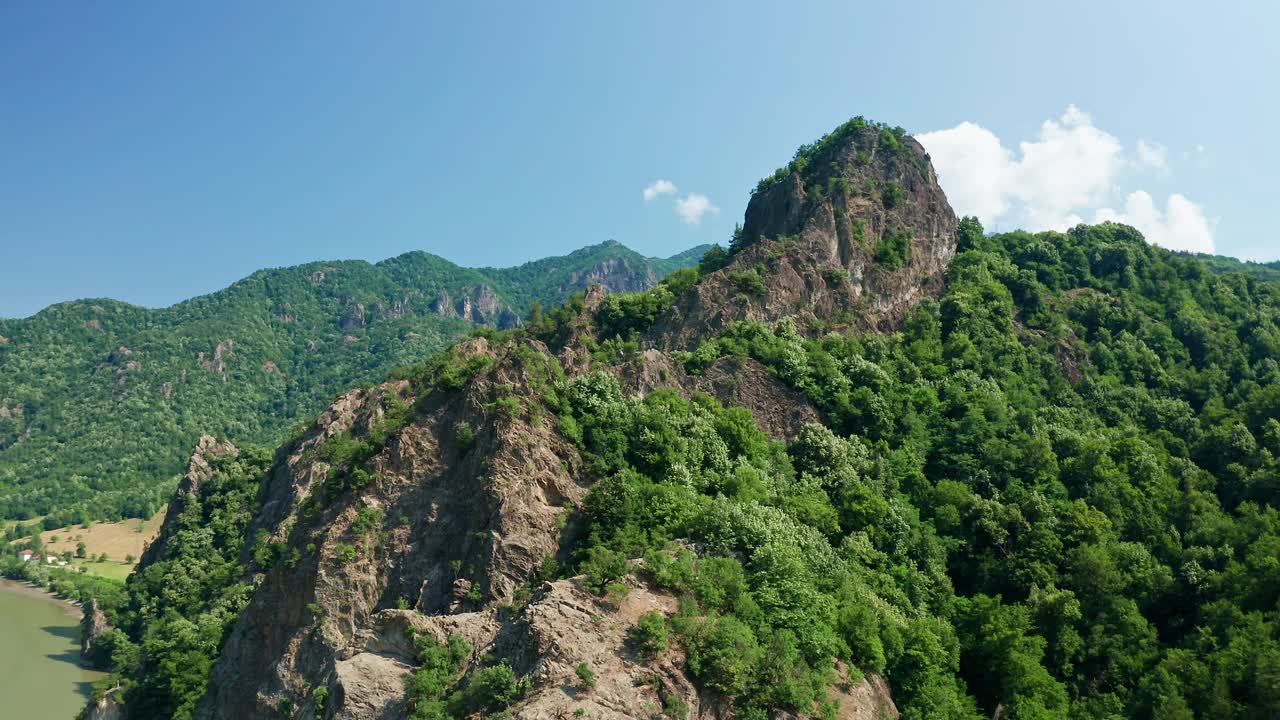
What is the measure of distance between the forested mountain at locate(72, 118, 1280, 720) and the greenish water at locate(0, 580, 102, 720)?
24.7 feet

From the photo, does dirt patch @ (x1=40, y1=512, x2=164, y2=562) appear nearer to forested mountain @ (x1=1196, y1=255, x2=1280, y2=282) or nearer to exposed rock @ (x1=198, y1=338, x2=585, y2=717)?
exposed rock @ (x1=198, y1=338, x2=585, y2=717)

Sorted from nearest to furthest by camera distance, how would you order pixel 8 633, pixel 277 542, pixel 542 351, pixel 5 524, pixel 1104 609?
pixel 1104 609, pixel 542 351, pixel 277 542, pixel 8 633, pixel 5 524

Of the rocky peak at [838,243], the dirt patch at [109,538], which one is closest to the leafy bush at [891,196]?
the rocky peak at [838,243]

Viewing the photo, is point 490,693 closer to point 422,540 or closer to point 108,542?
point 422,540

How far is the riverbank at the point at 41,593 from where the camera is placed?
100 m

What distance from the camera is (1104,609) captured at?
129ft

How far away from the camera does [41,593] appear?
108688 mm

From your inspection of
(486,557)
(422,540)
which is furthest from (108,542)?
(486,557)

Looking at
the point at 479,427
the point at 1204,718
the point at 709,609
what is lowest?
the point at 1204,718

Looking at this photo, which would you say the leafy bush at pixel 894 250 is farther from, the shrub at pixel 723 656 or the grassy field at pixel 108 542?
the grassy field at pixel 108 542

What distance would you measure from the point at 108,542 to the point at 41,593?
24.2 metres

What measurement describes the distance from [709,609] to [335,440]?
44239 mm

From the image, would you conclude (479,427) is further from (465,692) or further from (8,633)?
(8,633)

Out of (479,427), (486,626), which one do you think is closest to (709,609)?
(486,626)
